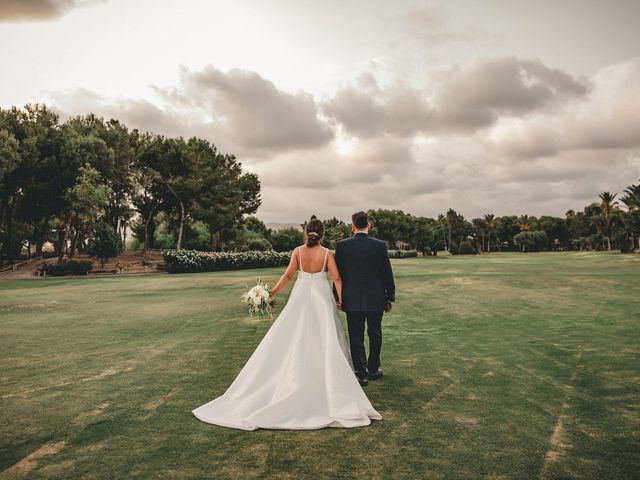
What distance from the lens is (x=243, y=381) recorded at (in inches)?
230

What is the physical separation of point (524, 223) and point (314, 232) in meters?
152

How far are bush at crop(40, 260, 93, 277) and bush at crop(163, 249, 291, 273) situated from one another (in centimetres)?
721

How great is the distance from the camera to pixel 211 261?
41.6 m

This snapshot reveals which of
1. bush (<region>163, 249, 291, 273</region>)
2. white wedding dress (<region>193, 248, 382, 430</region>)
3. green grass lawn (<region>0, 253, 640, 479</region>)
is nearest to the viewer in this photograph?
green grass lawn (<region>0, 253, 640, 479</region>)

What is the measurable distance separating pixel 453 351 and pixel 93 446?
693 centimetres

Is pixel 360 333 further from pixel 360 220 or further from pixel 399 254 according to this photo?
pixel 399 254

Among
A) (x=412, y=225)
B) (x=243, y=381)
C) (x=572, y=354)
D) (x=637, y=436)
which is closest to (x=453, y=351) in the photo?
(x=572, y=354)

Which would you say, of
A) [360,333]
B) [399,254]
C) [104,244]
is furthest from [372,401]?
[399,254]

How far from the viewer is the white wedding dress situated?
5.23 meters

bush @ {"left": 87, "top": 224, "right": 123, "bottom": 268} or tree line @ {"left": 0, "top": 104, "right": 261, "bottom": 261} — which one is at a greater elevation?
tree line @ {"left": 0, "top": 104, "right": 261, "bottom": 261}

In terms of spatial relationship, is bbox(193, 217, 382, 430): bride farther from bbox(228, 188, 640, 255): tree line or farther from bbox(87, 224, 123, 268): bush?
bbox(228, 188, 640, 255): tree line

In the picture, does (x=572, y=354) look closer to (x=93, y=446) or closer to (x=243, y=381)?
(x=243, y=381)

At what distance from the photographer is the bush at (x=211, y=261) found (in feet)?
131

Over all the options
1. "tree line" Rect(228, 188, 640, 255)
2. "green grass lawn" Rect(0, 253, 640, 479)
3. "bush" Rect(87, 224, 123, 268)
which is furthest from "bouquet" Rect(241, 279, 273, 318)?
"tree line" Rect(228, 188, 640, 255)
